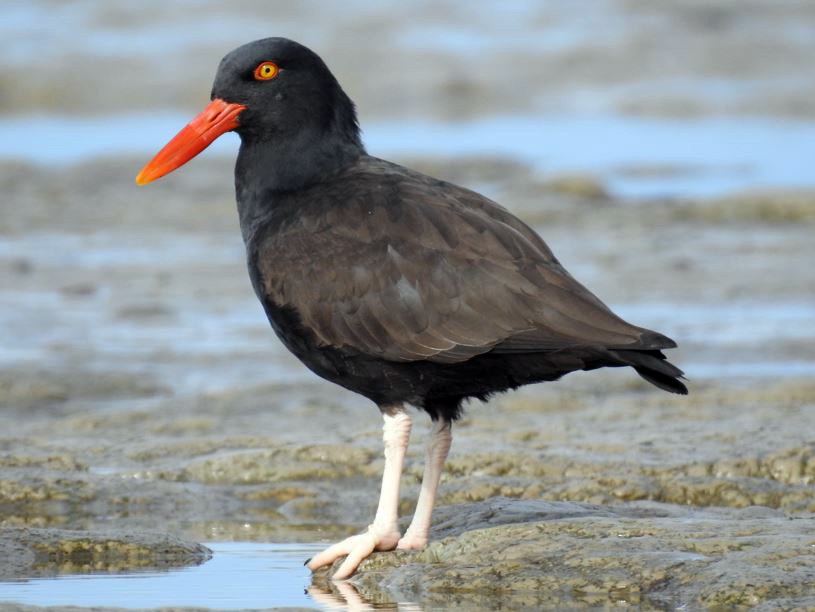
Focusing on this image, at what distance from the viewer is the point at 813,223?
44.1 ft

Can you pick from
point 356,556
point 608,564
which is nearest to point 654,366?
point 608,564

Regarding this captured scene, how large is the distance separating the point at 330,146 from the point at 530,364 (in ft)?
4.26

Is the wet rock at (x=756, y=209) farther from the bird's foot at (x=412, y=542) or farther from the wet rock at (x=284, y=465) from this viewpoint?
the bird's foot at (x=412, y=542)

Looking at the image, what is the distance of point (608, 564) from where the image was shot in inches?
211

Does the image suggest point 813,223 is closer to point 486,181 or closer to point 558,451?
point 486,181

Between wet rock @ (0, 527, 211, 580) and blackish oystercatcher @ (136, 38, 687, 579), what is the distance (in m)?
0.52

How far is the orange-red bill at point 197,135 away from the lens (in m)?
6.61

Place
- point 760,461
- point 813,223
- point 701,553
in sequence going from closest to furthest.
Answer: point 701,553, point 760,461, point 813,223

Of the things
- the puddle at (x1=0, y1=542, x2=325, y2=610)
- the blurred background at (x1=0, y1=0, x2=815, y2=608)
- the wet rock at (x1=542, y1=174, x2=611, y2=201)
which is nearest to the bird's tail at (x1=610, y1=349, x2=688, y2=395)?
the puddle at (x1=0, y1=542, x2=325, y2=610)

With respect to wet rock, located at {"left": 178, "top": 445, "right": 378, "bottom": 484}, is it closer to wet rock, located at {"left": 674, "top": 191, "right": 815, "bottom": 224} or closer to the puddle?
the puddle

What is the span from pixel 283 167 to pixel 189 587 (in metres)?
1.59

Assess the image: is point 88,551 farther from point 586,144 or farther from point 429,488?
point 586,144

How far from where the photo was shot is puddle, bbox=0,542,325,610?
5.48 metres

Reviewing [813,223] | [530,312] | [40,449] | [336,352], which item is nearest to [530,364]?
[530,312]
